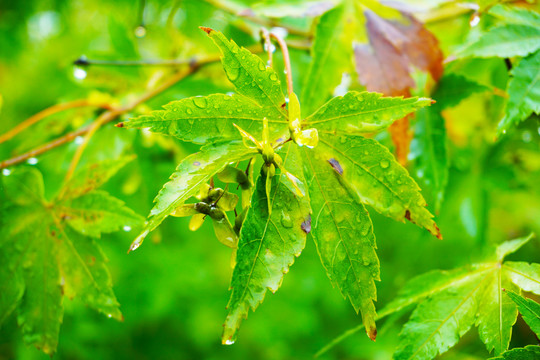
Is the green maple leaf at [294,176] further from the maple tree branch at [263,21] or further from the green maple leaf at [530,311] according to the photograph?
the maple tree branch at [263,21]

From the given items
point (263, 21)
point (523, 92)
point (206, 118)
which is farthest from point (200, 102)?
point (263, 21)

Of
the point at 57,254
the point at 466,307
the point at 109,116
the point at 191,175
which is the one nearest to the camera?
the point at 191,175

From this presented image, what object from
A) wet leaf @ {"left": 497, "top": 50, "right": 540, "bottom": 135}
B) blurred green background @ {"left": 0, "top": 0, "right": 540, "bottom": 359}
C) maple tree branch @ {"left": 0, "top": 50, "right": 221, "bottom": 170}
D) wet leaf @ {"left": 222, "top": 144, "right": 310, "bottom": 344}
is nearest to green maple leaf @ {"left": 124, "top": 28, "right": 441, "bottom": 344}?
wet leaf @ {"left": 222, "top": 144, "right": 310, "bottom": 344}

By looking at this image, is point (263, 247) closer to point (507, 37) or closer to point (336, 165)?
point (336, 165)

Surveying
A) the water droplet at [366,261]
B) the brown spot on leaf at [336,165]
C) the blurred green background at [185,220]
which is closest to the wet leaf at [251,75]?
the brown spot on leaf at [336,165]

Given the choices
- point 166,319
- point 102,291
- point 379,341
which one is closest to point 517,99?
point 102,291

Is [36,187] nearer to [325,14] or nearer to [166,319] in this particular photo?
[325,14]
